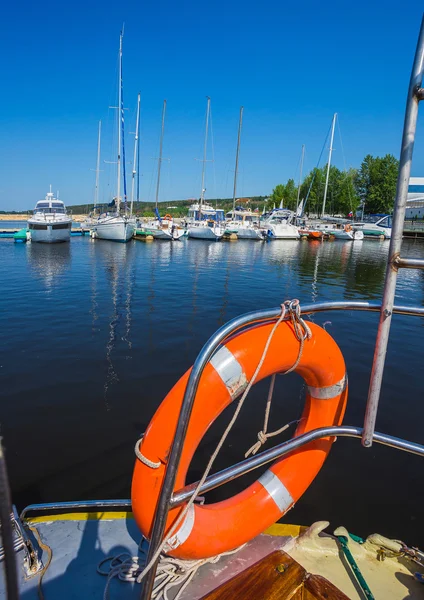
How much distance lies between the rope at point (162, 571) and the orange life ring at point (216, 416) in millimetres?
133

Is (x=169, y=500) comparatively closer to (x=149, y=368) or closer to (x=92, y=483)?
(x=92, y=483)

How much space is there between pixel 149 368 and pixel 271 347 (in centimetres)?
471

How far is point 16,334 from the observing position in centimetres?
764

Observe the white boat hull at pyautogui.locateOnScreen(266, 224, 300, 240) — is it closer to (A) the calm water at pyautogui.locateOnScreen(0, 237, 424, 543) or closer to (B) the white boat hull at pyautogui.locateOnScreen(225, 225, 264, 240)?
(B) the white boat hull at pyautogui.locateOnScreen(225, 225, 264, 240)

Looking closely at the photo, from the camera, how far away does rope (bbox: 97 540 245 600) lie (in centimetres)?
196

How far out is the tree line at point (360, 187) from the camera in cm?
5956

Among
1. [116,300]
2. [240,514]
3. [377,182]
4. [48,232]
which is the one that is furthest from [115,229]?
[377,182]

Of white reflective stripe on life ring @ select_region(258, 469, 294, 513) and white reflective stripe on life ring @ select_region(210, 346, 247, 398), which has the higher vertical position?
white reflective stripe on life ring @ select_region(210, 346, 247, 398)

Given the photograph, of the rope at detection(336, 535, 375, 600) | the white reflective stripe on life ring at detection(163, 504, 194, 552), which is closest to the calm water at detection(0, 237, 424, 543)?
the rope at detection(336, 535, 375, 600)

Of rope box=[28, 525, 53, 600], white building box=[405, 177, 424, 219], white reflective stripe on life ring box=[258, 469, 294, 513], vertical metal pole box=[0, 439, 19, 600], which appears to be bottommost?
rope box=[28, 525, 53, 600]

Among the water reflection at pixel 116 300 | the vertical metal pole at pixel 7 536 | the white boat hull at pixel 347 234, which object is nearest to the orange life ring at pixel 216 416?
the vertical metal pole at pixel 7 536

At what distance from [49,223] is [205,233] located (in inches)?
609

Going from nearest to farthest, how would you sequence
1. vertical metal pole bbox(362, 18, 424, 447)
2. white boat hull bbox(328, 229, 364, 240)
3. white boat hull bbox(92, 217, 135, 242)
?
vertical metal pole bbox(362, 18, 424, 447) → white boat hull bbox(92, 217, 135, 242) → white boat hull bbox(328, 229, 364, 240)

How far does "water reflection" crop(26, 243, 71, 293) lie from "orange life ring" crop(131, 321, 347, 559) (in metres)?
11.2
